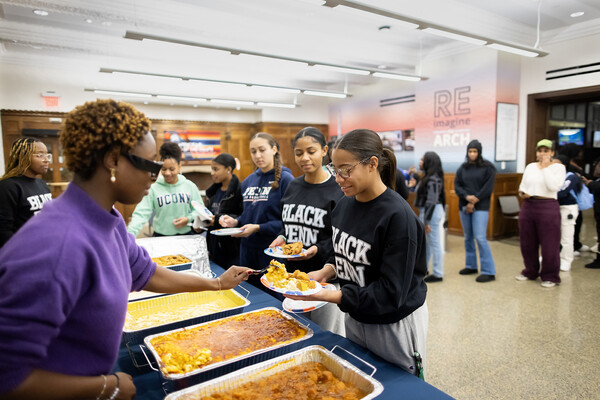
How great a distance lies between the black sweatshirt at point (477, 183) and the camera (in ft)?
15.0

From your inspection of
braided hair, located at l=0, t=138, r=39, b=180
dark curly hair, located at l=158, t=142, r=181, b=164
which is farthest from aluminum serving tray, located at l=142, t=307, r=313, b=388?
braided hair, located at l=0, t=138, r=39, b=180

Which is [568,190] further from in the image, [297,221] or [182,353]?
[182,353]

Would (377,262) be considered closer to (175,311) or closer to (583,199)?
(175,311)

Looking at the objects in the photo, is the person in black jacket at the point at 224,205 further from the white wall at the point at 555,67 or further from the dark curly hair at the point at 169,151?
the white wall at the point at 555,67

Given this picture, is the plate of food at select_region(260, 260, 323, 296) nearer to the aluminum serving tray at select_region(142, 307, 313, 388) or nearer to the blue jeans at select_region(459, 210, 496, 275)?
the aluminum serving tray at select_region(142, 307, 313, 388)

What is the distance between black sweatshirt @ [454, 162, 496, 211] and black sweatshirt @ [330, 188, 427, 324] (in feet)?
11.8

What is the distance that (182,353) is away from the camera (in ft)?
4.24

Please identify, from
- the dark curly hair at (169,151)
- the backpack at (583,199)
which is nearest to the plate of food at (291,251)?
the dark curly hair at (169,151)

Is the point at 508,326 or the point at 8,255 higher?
the point at 8,255

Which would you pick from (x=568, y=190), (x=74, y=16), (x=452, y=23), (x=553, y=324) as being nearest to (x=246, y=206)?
(x=553, y=324)

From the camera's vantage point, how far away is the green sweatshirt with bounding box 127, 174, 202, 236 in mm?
3070

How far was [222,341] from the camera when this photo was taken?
4.67 feet

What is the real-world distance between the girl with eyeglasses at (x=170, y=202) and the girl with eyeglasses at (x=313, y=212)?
50.8 inches

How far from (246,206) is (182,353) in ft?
→ 5.43
